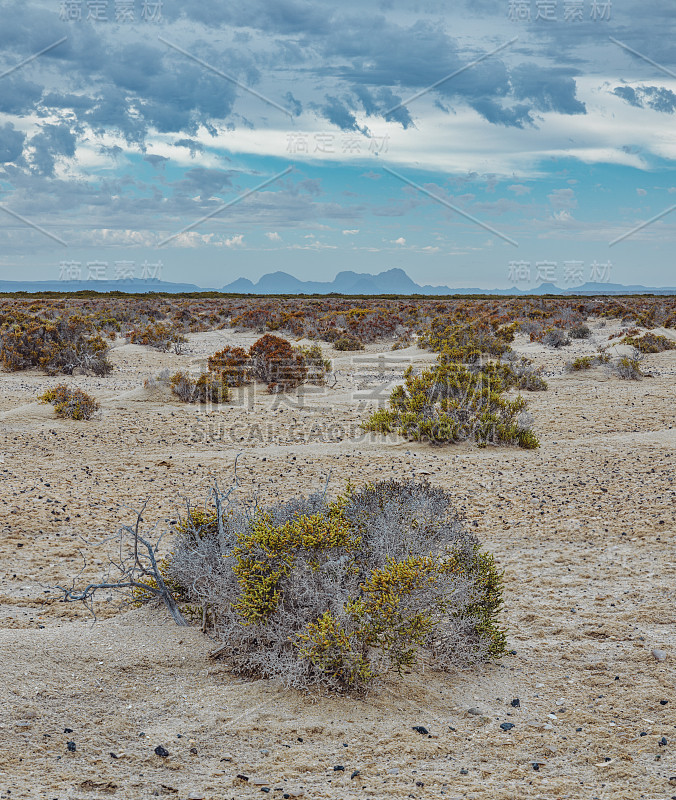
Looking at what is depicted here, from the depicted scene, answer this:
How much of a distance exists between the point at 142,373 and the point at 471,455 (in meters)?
10.7

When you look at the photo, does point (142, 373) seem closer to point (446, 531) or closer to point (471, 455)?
point (471, 455)

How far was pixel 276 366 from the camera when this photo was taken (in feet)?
48.7

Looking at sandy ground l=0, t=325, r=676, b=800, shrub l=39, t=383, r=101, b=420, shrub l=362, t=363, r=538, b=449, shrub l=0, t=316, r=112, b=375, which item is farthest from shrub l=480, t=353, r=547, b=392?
shrub l=0, t=316, r=112, b=375

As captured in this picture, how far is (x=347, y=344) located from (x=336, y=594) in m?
20.3

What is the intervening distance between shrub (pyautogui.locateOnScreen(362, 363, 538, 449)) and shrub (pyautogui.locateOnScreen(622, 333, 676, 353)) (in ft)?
35.7

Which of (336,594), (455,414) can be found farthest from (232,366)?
(336,594)

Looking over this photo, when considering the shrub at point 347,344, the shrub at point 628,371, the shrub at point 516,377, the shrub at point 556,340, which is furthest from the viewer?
the shrub at point 347,344

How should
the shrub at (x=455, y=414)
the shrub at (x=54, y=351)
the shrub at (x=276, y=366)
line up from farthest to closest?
1. the shrub at (x=54, y=351)
2. the shrub at (x=276, y=366)
3. the shrub at (x=455, y=414)

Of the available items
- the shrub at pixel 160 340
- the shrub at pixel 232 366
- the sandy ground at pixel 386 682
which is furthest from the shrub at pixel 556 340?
the sandy ground at pixel 386 682

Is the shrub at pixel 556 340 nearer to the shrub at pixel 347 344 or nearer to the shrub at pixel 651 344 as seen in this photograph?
the shrub at pixel 651 344

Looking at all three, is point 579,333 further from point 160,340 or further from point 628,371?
point 160,340

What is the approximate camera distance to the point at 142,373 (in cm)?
1744

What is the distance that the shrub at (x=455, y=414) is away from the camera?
9.91 meters

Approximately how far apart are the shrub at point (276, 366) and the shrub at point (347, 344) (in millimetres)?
8128
